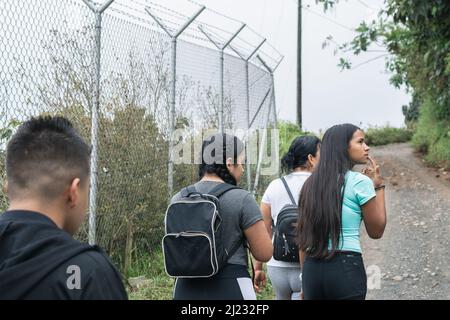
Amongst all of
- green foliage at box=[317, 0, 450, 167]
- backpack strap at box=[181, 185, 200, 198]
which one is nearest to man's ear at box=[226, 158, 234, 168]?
backpack strap at box=[181, 185, 200, 198]

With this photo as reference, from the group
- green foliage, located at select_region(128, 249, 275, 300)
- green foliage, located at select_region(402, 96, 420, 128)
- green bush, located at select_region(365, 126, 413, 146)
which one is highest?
green foliage, located at select_region(402, 96, 420, 128)

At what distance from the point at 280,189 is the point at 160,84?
2604 mm

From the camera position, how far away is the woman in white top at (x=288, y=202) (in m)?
3.94

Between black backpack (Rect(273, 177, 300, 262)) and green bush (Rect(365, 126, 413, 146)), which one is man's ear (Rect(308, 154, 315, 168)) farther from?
green bush (Rect(365, 126, 413, 146))

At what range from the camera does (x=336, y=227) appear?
3.21m

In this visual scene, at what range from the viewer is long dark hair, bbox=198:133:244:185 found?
10.9ft

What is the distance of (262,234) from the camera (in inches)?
125

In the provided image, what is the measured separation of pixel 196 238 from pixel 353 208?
93 cm

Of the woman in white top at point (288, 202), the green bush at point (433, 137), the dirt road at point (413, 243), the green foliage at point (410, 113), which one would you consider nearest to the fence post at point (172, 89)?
the woman in white top at point (288, 202)

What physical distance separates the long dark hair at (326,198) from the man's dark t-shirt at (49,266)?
1804 millimetres

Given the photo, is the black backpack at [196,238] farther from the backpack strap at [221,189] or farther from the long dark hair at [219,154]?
the long dark hair at [219,154]

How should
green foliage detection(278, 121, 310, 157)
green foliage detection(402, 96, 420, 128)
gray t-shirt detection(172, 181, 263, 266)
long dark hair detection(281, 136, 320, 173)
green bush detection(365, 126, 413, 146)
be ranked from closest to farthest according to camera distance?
1. gray t-shirt detection(172, 181, 263, 266)
2. long dark hair detection(281, 136, 320, 173)
3. green foliage detection(278, 121, 310, 157)
4. green bush detection(365, 126, 413, 146)
5. green foliage detection(402, 96, 420, 128)

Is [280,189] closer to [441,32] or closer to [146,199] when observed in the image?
[146,199]
